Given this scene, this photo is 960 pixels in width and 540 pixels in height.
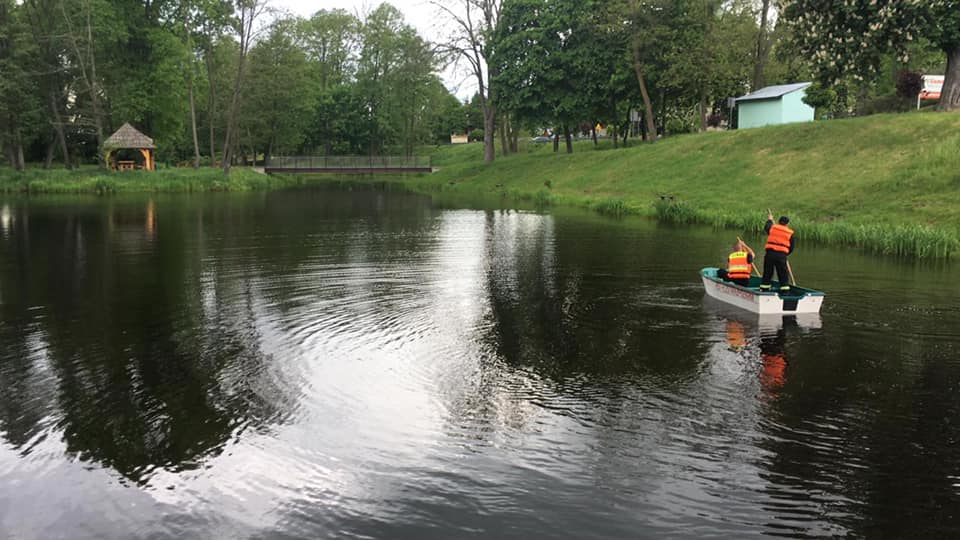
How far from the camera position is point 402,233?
2991 centimetres

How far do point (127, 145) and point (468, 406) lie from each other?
5896 centimetres

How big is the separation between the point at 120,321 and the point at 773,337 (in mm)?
12391

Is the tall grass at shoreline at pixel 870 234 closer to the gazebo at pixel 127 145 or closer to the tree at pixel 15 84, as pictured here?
the gazebo at pixel 127 145

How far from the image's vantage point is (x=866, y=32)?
34.8 metres

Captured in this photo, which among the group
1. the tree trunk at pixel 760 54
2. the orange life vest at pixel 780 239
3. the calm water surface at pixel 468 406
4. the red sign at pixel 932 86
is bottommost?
the calm water surface at pixel 468 406

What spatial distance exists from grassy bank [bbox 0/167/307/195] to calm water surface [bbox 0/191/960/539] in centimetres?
3690

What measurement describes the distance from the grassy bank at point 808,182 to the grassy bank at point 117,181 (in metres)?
24.0

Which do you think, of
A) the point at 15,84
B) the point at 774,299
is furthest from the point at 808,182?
the point at 15,84

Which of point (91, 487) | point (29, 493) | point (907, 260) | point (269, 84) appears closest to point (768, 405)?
point (91, 487)

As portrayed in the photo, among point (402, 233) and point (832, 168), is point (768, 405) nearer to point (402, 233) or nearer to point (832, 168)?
point (402, 233)

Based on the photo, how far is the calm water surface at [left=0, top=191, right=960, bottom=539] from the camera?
23.9 feet

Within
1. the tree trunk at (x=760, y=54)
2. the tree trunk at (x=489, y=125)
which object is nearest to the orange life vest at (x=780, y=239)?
the tree trunk at (x=760, y=54)

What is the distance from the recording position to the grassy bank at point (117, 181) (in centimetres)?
5209

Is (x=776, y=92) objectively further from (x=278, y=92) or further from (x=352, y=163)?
(x=278, y=92)
